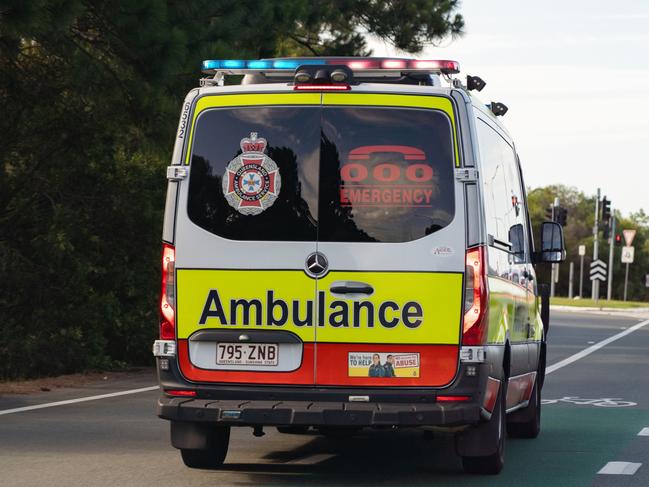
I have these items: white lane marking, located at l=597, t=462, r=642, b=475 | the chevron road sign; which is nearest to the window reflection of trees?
white lane marking, located at l=597, t=462, r=642, b=475

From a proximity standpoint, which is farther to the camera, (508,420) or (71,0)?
(71,0)

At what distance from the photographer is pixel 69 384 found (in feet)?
59.1

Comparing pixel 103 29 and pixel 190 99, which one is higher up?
pixel 103 29

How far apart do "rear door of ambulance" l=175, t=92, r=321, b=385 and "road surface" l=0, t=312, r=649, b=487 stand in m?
0.91

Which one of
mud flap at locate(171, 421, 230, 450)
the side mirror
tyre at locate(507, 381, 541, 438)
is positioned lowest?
tyre at locate(507, 381, 541, 438)

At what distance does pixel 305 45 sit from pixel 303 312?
1935 cm

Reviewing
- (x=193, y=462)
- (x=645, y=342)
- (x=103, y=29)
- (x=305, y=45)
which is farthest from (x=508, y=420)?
(x=645, y=342)

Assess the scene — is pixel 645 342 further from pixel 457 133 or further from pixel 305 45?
pixel 457 133

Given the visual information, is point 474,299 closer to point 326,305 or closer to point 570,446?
point 326,305

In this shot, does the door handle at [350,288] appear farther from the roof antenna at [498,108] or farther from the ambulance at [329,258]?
the roof antenna at [498,108]

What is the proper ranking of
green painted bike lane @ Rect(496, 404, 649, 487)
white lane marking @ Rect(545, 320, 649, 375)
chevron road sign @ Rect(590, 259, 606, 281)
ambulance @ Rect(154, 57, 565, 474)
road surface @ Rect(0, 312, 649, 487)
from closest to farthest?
1. ambulance @ Rect(154, 57, 565, 474)
2. road surface @ Rect(0, 312, 649, 487)
3. green painted bike lane @ Rect(496, 404, 649, 487)
4. white lane marking @ Rect(545, 320, 649, 375)
5. chevron road sign @ Rect(590, 259, 606, 281)

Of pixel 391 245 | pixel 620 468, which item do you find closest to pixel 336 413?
pixel 391 245

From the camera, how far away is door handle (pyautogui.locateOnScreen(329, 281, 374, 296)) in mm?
9383

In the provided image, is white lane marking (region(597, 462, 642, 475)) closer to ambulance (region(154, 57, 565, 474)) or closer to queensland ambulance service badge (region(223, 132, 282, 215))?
ambulance (region(154, 57, 565, 474))
